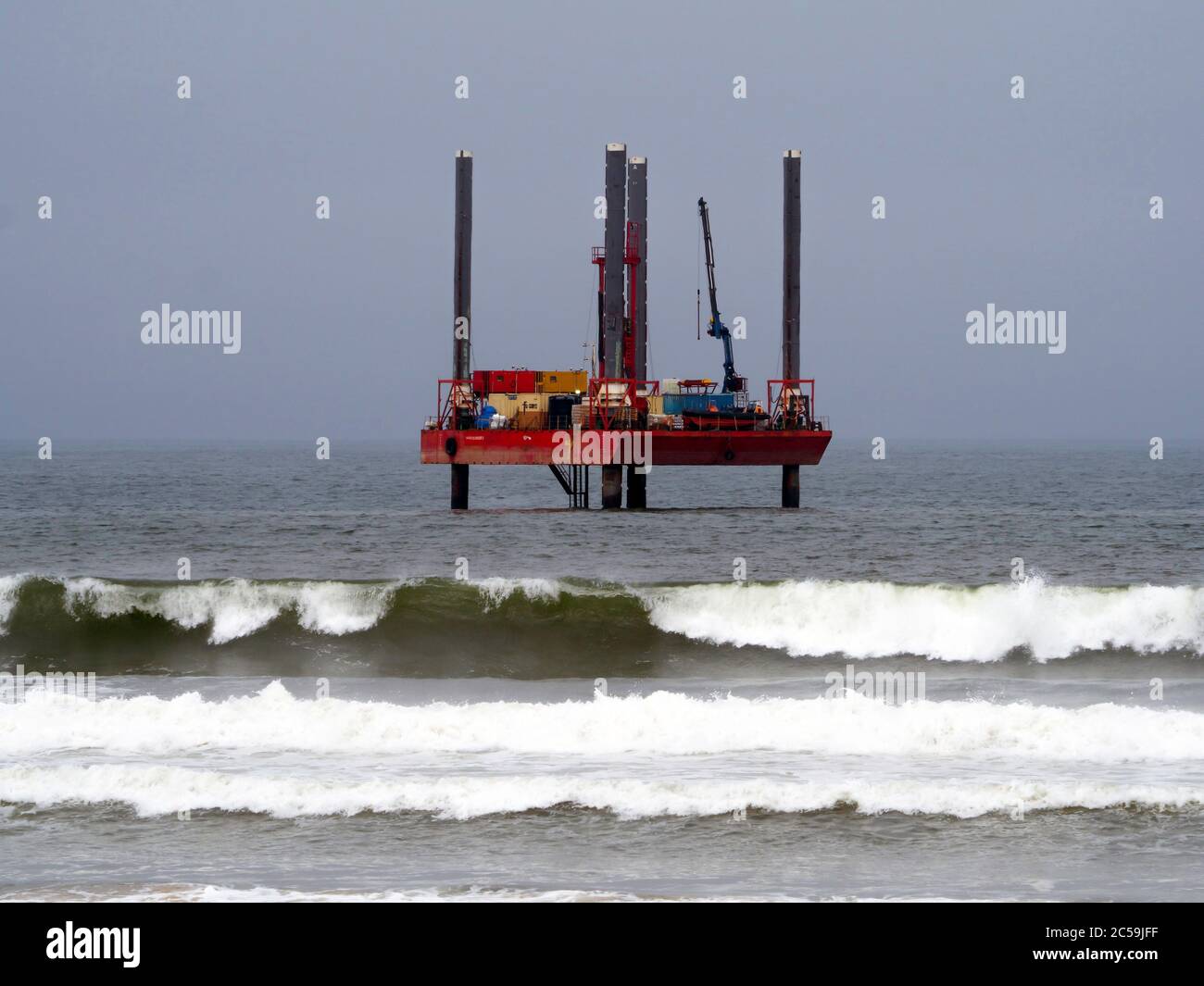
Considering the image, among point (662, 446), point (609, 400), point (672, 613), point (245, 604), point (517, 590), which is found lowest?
point (672, 613)

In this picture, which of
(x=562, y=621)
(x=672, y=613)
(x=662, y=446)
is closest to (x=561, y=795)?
(x=562, y=621)

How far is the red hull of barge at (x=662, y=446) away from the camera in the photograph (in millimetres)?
60875

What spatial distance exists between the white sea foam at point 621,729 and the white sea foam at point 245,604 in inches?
355

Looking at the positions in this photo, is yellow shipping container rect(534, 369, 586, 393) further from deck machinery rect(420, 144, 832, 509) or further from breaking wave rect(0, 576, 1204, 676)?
breaking wave rect(0, 576, 1204, 676)

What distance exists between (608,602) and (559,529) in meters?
26.5

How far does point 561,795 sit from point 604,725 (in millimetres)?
2912

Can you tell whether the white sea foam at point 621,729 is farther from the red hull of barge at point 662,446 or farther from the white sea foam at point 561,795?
the red hull of barge at point 662,446

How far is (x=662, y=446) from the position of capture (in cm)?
6128

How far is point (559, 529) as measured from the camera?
171ft

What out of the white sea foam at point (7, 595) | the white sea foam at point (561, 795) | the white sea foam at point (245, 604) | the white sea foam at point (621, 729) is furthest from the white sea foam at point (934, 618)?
the white sea foam at point (7, 595)

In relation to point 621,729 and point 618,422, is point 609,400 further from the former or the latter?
point 621,729

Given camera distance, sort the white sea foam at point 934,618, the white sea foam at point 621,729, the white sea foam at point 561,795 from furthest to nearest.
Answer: the white sea foam at point 934,618 → the white sea foam at point 621,729 → the white sea foam at point 561,795
